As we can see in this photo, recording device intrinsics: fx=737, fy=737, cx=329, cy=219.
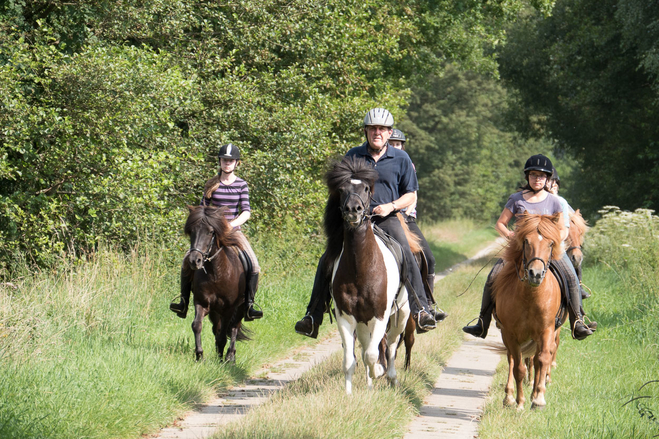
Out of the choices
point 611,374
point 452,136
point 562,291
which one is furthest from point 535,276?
point 452,136

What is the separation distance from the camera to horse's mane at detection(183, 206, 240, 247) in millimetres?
8758

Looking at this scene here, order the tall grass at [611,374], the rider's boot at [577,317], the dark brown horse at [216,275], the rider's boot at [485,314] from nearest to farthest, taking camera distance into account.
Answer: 1. the tall grass at [611,374]
2. the rider's boot at [577,317]
3. the rider's boot at [485,314]
4. the dark brown horse at [216,275]

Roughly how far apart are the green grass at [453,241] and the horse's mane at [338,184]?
18.8 m

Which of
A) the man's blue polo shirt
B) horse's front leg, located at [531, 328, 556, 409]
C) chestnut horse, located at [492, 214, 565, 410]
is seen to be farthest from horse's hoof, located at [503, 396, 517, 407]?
the man's blue polo shirt

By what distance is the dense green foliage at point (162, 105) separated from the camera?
11.6 meters

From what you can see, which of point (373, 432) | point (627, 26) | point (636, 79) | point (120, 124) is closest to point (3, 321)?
point (373, 432)

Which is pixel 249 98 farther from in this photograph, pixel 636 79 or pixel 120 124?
pixel 636 79

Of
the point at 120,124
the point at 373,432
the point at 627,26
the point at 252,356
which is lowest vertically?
the point at 252,356

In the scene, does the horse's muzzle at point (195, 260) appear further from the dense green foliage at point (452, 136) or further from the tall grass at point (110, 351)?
the dense green foliage at point (452, 136)

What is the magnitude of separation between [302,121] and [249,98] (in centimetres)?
129

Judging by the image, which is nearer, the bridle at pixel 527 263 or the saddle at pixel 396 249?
the bridle at pixel 527 263

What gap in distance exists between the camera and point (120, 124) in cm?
1202

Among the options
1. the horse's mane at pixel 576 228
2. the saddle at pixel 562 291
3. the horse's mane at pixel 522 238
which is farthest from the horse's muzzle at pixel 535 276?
the horse's mane at pixel 576 228

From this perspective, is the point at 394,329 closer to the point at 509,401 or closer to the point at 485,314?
the point at 485,314
